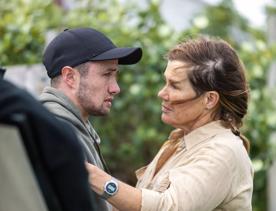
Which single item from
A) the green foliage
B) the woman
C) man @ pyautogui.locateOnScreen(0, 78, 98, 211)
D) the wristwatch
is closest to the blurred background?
the green foliage

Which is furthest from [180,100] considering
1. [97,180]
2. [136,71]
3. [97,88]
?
[136,71]

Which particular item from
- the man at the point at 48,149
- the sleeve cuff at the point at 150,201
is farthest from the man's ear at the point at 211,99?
the man at the point at 48,149

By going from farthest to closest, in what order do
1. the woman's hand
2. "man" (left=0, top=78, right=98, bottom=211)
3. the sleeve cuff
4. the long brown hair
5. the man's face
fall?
the long brown hair, the man's face, the sleeve cuff, the woman's hand, "man" (left=0, top=78, right=98, bottom=211)

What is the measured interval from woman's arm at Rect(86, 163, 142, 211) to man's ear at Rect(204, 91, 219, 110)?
0.57 m

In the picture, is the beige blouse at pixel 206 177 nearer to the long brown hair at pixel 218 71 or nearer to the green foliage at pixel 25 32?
the long brown hair at pixel 218 71

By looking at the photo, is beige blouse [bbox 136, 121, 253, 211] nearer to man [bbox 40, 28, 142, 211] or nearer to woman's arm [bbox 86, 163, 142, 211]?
woman's arm [bbox 86, 163, 142, 211]

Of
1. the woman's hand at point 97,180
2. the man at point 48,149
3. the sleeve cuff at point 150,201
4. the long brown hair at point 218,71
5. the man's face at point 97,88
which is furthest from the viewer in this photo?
the long brown hair at point 218,71

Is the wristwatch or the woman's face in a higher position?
the woman's face

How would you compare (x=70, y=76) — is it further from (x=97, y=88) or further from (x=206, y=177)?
(x=206, y=177)

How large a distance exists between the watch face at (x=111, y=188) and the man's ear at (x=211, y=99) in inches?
26.4

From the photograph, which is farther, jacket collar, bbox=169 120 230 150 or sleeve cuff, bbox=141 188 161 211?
jacket collar, bbox=169 120 230 150

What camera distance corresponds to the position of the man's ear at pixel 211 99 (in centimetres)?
323

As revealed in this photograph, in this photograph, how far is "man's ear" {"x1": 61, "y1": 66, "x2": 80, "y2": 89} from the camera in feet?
9.84

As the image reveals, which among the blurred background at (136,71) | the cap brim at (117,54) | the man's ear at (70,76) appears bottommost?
the blurred background at (136,71)
